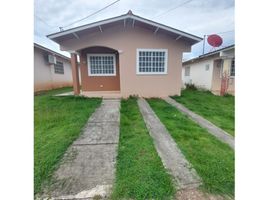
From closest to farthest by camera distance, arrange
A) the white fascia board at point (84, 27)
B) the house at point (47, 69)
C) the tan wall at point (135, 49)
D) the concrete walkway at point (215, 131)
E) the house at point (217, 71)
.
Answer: the concrete walkway at point (215, 131) → the white fascia board at point (84, 27) → the tan wall at point (135, 49) → the house at point (217, 71) → the house at point (47, 69)

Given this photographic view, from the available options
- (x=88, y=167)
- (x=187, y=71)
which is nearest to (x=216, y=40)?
(x=187, y=71)

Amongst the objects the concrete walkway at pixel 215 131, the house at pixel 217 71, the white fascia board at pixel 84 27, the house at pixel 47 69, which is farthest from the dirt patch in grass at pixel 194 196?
the house at pixel 47 69

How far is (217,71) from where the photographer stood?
11.1 meters

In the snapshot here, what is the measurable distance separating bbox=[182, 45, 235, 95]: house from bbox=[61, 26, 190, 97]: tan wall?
3455 mm

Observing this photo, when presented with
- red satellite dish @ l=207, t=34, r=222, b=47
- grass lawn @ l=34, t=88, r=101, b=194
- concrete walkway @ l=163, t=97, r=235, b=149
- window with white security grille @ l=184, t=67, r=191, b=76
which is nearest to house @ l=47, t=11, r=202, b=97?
grass lawn @ l=34, t=88, r=101, b=194

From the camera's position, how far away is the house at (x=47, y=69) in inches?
443

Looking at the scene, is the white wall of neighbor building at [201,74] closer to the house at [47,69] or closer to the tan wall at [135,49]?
the tan wall at [135,49]

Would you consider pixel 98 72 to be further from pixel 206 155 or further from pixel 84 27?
pixel 206 155

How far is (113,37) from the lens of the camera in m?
7.62

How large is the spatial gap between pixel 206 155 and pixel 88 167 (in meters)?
1.97

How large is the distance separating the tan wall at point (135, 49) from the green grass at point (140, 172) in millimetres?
4982
